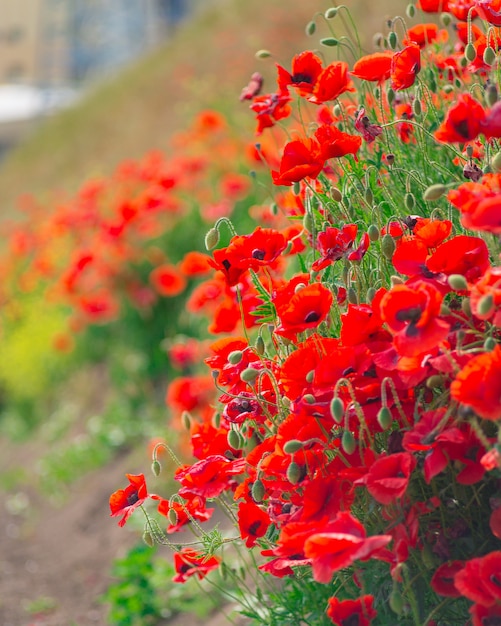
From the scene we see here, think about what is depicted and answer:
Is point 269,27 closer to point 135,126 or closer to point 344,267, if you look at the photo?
point 135,126

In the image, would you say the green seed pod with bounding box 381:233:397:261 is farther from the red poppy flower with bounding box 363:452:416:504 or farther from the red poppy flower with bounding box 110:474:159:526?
the red poppy flower with bounding box 110:474:159:526

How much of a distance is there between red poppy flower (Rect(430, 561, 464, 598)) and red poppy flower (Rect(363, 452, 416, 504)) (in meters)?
0.16

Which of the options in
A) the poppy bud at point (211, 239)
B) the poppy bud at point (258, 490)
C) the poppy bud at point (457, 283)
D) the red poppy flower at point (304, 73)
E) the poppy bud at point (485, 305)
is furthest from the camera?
the red poppy flower at point (304, 73)

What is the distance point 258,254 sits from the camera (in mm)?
1570

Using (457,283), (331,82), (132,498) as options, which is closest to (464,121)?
(457,283)

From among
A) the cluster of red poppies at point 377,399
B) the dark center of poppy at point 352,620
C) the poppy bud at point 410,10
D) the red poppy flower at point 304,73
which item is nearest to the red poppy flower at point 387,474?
the cluster of red poppies at point 377,399

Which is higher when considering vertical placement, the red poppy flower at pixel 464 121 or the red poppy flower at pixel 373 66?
the red poppy flower at pixel 464 121

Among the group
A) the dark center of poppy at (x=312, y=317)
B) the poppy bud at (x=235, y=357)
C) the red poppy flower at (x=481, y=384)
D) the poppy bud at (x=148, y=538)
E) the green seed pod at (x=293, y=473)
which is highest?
the red poppy flower at (x=481, y=384)

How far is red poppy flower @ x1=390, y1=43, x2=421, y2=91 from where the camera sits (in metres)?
1.57

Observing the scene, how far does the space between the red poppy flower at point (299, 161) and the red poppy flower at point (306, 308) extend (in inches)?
8.6

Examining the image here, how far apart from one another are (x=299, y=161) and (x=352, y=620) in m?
0.71

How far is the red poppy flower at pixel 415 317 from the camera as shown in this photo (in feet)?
3.84

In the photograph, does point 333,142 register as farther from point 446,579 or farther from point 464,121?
point 446,579

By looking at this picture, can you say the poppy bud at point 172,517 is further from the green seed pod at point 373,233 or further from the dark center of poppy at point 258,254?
the green seed pod at point 373,233
